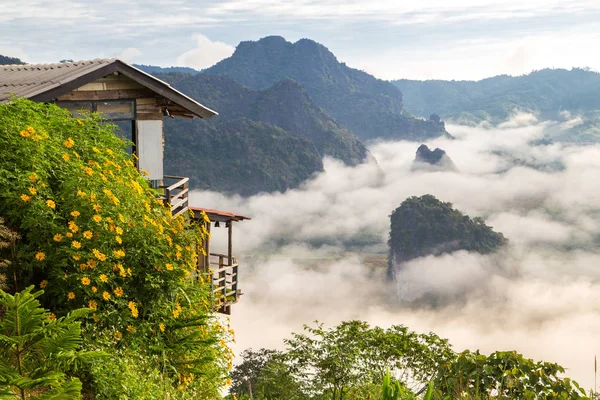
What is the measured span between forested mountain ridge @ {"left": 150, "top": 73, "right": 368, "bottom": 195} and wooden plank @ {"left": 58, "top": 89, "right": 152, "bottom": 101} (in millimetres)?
110315

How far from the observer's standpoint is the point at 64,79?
42.9 feet

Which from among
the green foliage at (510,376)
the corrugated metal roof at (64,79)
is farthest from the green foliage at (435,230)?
the green foliage at (510,376)

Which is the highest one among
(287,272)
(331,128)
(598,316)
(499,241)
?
(331,128)

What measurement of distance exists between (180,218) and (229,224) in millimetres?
10513

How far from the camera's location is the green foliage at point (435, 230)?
11044 cm

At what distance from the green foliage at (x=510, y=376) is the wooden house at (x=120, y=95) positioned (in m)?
6.46

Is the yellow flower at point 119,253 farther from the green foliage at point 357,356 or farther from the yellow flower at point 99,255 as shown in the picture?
the green foliage at point 357,356

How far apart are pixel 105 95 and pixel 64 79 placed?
1.41 metres

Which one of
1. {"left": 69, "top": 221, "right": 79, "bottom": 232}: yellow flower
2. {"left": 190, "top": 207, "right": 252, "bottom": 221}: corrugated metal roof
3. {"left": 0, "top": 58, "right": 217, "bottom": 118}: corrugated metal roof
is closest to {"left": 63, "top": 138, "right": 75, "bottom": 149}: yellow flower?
{"left": 69, "top": 221, "right": 79, "bottom": 232}: yellow flower

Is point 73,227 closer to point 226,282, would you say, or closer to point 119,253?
point 119,253

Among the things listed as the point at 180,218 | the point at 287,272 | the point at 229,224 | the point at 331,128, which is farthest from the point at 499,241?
the point at 180,218

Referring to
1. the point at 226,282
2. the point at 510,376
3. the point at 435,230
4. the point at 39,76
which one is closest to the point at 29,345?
the point at 510,376

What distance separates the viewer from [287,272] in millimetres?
140625

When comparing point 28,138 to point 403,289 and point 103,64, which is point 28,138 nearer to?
point 103,64
